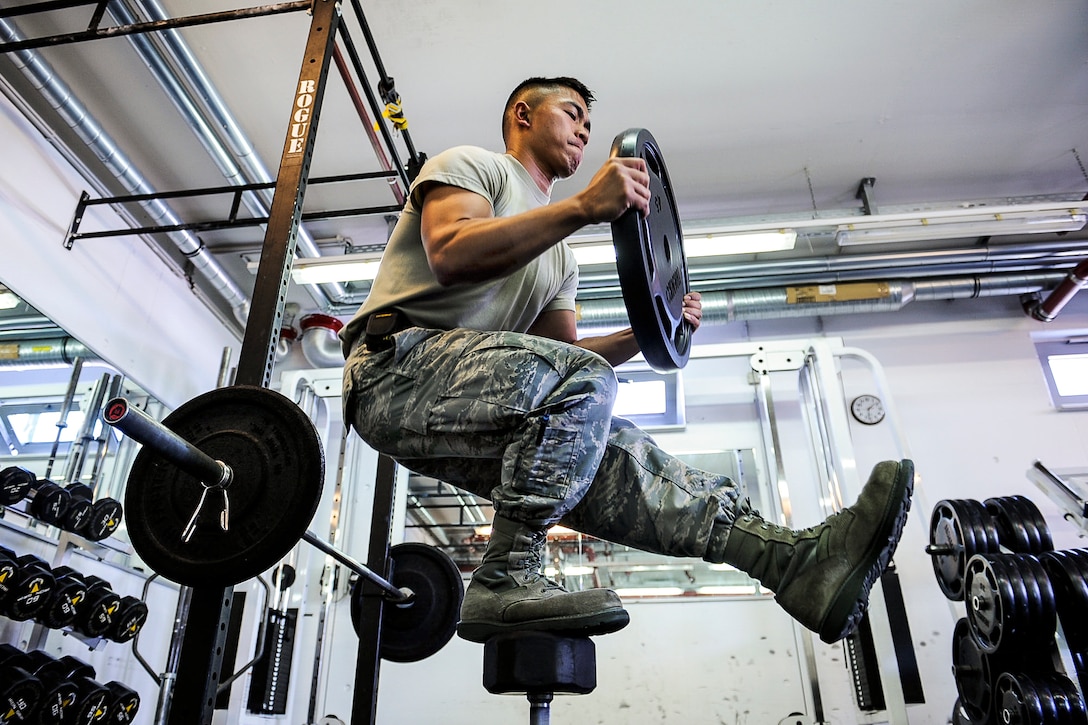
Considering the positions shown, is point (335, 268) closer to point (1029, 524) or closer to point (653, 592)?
point (653, 592)

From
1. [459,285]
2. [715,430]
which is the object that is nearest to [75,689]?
[459,285]

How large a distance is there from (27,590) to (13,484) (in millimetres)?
441

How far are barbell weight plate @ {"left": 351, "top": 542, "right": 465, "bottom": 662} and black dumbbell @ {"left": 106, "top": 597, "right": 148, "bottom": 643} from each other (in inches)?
54.5

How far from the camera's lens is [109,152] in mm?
3543

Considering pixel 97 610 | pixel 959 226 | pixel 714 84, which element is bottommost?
pixel 97 610

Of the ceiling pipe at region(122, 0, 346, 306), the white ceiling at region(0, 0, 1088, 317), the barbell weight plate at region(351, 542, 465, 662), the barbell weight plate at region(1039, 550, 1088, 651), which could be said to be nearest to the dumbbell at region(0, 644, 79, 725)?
the barbell weight plate at region(351, 542, 465, 662)

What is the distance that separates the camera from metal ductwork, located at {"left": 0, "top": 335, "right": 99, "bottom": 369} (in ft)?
10.6

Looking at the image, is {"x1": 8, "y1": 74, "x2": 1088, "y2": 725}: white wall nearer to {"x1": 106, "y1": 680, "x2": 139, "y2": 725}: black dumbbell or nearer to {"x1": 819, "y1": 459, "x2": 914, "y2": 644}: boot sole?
{"x1": 106, "y1": 680, "x2": 139, "y2": 725}: black dumbbell

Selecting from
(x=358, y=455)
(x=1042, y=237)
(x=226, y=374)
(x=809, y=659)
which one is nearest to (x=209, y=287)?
(x=226, y=374)

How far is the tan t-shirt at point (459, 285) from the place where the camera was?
124 cm

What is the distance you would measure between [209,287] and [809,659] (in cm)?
412

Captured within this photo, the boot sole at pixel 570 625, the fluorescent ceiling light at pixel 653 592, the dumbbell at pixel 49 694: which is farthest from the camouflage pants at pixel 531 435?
the fluorescent ceiling light at pixel 653 592

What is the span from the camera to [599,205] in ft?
3.43

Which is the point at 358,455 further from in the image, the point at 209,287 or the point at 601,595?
the point at 601,595
